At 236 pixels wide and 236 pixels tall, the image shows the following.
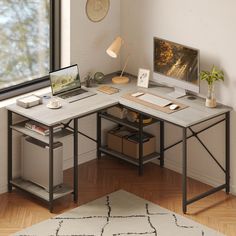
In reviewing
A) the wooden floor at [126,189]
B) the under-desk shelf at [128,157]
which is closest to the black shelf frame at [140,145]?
the under-desk shelf at [128,157]

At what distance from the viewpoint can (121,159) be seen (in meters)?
7.42

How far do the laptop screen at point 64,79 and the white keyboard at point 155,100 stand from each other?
0.60 meters

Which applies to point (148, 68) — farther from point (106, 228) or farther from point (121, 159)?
point (106, 228)

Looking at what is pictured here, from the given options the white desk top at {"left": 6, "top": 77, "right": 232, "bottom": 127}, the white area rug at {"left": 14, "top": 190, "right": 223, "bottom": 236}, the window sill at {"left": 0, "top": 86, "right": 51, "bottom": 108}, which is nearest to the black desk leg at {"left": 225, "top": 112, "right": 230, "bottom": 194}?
the white desk top at {"left": 6, "top": 77, "right": 232, "bottom": 127}

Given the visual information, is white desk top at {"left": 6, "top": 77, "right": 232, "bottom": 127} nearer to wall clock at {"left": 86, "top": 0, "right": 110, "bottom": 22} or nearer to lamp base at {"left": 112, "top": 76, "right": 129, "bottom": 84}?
lamp base at {"left": 112, "top": 76, "right": 129, "bottom": 84}

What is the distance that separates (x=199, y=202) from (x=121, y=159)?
101 centimetres

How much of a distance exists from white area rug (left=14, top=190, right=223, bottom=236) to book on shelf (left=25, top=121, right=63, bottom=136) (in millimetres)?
689

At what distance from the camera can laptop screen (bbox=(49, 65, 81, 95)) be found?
6.79 m

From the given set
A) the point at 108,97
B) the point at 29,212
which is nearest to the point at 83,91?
the point at 108,97

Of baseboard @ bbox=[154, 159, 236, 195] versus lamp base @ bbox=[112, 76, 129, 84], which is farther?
lamp base @ bbox=[112, 76, 129, 84]

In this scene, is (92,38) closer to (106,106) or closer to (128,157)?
(106,106)

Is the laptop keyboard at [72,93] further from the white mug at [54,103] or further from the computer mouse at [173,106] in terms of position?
the computer mouse at [173,106]

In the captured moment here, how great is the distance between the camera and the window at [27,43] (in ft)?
22.1

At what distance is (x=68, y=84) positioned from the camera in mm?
6934
